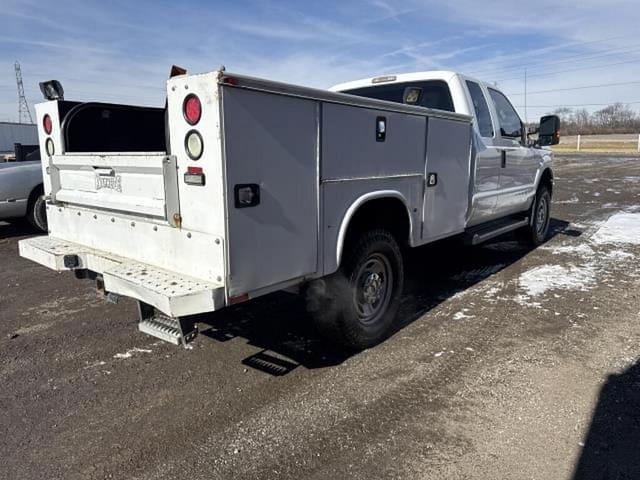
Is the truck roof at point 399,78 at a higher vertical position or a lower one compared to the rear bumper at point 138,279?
higher

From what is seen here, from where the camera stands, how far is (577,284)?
5.66 m

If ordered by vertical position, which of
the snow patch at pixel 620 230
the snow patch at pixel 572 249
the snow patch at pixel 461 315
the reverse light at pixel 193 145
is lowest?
the snow patch at pixel 461 315

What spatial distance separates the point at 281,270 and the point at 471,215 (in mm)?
2945

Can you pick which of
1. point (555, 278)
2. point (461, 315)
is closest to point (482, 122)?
point (555, 278)

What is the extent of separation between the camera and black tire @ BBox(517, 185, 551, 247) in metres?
7.44

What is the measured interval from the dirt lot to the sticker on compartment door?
1.32 metres

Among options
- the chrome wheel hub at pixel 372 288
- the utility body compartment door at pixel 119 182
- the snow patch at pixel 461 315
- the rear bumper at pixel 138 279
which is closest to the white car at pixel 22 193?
the utility body compartment door at pixel 119 182

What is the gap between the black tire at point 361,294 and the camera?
352cm

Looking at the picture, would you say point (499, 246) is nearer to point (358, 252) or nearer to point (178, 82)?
point (358, 252)

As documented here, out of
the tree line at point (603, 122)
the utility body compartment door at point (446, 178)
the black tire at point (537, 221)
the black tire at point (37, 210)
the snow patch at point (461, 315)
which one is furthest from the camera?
the tree line at point (603, 122)

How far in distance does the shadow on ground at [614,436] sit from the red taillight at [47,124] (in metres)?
4.22

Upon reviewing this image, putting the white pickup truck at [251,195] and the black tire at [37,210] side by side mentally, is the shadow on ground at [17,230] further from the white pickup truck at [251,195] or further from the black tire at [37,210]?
the white pickup truck at [251,195]

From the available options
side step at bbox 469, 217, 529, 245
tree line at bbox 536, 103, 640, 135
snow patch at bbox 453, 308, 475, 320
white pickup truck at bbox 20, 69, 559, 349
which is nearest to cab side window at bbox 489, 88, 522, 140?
white pickup truck at bbox 20, 69, 559, 349

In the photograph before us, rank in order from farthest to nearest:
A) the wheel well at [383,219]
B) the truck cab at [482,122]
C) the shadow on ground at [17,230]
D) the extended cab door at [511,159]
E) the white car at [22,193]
Answer: the shadow on ground at [17,230] → the white car at [22,193] → the extended cab door at [511,159] → the truck cab at [482,122] → the wheel well at [383,219]
